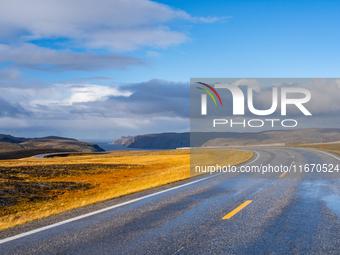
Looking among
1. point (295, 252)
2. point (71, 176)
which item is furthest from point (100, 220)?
point (71, 176)

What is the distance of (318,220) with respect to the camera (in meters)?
6.46

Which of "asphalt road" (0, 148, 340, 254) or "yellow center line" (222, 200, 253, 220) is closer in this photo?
"asphalt road" (0, 148, 340, 254)

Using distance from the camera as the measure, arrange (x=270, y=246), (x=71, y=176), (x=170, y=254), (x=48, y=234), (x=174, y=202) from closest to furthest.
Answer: (x=170, y=254) → (x=270, y=246) → (x=48, y=234) → (x=174, y=202) → (x=71, y=176)

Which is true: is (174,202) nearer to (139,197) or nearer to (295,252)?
(139,197)

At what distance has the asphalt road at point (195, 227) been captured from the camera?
4848 mm

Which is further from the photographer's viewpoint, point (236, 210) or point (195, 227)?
point (236, 210)

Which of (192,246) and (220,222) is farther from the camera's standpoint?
(220,222)

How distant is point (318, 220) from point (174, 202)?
3.88 m

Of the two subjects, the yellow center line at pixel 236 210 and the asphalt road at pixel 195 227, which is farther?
the yellow center line at pixel 236 210

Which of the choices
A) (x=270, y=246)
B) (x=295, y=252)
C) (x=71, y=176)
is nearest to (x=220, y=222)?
(x=270, y=246)

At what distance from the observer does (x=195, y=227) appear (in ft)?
19.7

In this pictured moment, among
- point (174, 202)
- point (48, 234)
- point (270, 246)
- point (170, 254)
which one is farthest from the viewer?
point (174, 202)

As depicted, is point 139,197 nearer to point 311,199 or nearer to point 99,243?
point 99,243

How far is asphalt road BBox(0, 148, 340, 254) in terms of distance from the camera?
4.85m
